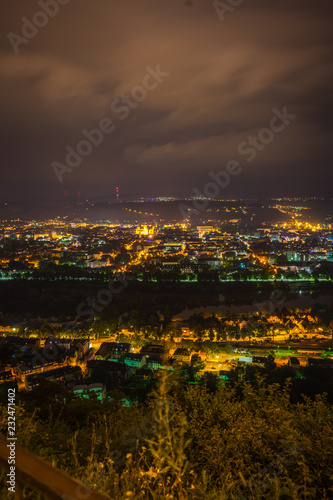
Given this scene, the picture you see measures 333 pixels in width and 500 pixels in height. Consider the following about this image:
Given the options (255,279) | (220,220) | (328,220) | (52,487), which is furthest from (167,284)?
(328,220)

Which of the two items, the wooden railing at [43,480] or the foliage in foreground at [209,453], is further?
the foliage in foreground at [209,453]

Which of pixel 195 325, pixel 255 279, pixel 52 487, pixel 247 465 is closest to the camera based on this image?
pixel 52 487

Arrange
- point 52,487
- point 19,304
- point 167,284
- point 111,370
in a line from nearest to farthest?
1. point 52,487
2. point 111,370
3. point 19,304
4. point 167,284

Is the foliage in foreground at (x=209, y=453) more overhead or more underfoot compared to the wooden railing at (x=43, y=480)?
more underfoot

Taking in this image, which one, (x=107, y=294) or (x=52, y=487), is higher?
(x=52, y=487)

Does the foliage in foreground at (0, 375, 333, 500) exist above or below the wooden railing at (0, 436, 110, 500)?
below

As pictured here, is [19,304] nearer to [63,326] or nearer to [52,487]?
[63,326]
